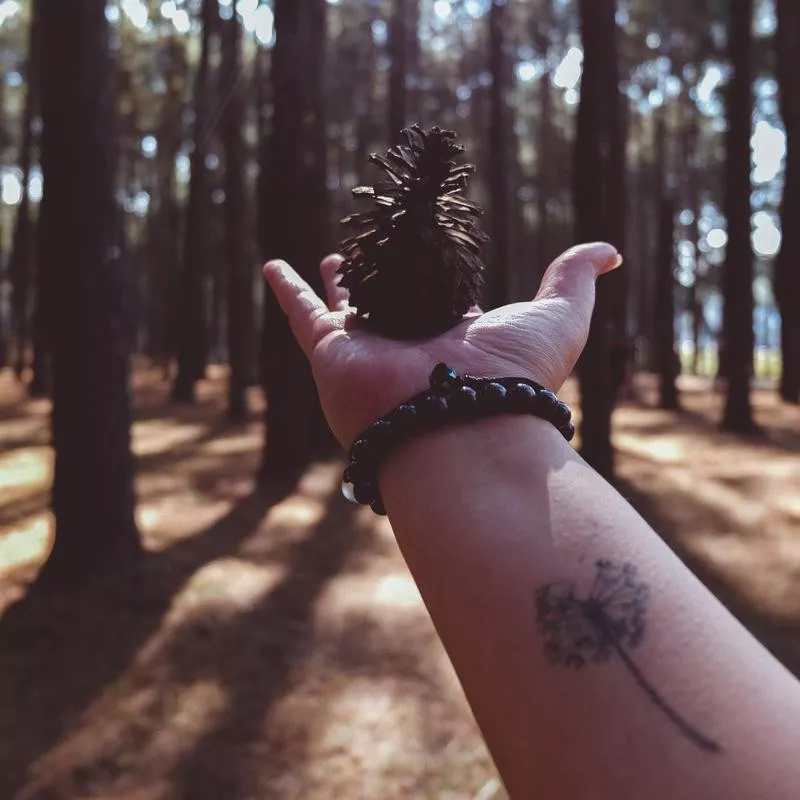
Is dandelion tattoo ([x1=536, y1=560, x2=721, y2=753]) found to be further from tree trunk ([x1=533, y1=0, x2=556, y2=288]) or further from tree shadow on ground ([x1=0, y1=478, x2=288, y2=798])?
tree trunk ([x1=533, y1=0, x2=556, y2=288])

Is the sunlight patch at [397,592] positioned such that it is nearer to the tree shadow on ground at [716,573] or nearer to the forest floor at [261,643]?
the forest floor at [261,643]

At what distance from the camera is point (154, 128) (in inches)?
993

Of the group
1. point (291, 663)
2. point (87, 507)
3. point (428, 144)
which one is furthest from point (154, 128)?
point (428, 144)

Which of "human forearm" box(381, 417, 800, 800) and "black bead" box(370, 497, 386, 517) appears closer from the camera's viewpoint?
"human forearm" box(381, 417, 800, 800)

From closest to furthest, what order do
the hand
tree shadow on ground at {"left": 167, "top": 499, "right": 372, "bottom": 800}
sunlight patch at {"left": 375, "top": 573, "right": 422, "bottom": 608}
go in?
the hand < tree shadow on ground at {"left": 167, "top": 499, "right": 372, "bottom": 800} < sunlight patch at {"left": 375, "top": 573, "right": 422, "bottom": 608}

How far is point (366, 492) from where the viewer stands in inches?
59.5

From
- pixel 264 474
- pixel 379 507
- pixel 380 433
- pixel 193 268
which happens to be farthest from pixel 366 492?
pixel 193 268

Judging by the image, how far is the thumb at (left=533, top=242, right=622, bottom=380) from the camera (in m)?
1.68

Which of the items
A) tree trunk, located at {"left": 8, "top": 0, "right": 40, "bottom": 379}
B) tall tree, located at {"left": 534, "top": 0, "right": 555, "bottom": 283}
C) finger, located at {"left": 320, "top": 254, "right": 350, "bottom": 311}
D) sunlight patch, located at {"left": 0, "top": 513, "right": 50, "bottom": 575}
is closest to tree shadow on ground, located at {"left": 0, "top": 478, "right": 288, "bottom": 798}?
sunlight patch, located at {"left": 0, "top": 513, "right": 50, "bottom": 575}

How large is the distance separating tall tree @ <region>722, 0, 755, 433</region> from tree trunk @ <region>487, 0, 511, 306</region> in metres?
4.32

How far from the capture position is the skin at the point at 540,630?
3.39 ft

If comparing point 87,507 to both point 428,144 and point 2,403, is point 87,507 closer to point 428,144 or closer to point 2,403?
point 428,144

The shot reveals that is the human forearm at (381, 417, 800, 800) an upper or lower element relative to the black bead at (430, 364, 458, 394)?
lower

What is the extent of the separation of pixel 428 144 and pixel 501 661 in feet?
3.67
